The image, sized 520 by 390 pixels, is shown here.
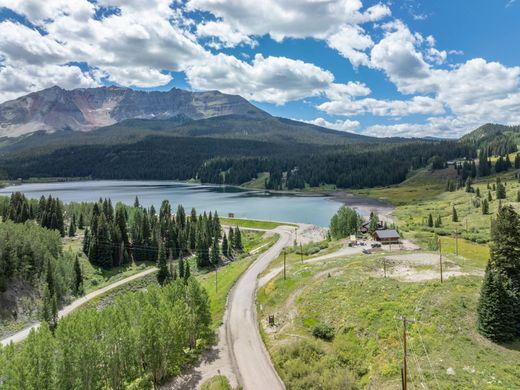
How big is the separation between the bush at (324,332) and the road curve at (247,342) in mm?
6342

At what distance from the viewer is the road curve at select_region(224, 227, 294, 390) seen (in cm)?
3775

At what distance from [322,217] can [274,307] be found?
13502 centimetres

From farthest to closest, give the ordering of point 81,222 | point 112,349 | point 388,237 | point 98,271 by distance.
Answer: point 81,222
point 98,271
point 388,237
point 112,349

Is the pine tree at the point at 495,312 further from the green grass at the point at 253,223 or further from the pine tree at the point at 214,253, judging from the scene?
the green grass at the point at 253,223

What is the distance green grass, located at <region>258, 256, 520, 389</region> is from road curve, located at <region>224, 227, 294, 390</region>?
49.9 inches

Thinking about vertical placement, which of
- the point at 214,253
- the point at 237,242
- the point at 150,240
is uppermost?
the point at 150,240

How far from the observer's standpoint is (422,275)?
58438mm

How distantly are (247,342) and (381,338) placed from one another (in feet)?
53.7

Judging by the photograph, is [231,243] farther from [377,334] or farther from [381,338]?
[381,338]

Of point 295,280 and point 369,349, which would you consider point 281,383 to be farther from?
point 295,280

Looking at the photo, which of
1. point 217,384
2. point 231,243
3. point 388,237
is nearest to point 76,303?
point 231,243

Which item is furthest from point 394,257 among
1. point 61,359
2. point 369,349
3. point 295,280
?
point 61,359

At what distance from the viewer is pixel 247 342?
1829 inches

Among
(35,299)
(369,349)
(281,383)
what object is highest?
(369,349)
